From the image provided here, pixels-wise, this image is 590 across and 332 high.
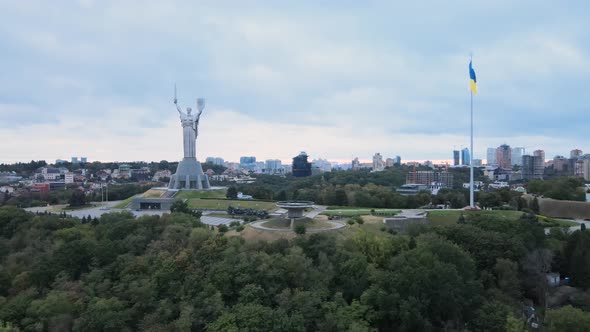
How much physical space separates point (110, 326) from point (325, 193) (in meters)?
27.1

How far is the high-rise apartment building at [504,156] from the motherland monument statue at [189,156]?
90946 mm

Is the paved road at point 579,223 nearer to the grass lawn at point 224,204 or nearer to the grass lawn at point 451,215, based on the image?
the grass lawn at point 451,215

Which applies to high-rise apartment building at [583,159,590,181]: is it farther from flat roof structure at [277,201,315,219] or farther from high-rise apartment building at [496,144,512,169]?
flat roof structure at [277,201,315,219]

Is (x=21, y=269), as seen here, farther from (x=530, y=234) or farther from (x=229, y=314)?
(x=530, y=234)

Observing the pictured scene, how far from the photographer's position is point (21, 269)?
21188mm

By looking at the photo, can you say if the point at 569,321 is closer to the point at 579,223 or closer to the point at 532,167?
the point at 579,223

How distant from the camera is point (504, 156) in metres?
111

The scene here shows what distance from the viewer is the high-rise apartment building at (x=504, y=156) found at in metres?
110

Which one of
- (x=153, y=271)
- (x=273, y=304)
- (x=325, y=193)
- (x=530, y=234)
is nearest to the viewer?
(x=273, y=304)

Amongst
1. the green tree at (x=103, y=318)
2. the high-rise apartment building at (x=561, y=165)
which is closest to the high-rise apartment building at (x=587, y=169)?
the high-rise apartment building at (x=561, y=165)

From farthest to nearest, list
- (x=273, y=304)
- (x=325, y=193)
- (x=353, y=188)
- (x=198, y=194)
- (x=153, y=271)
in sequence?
1. (x=353, y=188)
2. (x=198, y=194)
3. (x=325, y=193)
4. (x=153, y=271)
5. (x=273, y=304)

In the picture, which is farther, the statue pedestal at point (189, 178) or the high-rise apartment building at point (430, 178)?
the high-rise apartment building at point (430, 178)

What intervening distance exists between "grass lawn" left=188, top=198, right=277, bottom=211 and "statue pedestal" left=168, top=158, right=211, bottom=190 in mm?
5990

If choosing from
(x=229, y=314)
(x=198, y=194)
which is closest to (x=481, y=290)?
(x=229, y=314)
